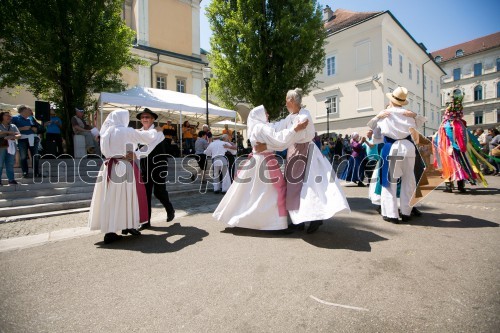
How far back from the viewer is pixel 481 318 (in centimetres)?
186

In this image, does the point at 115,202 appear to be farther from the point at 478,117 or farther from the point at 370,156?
the point at 478,117

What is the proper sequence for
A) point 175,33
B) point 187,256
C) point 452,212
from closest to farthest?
1. point 187,256
2. point 452,212
3. point 175,33

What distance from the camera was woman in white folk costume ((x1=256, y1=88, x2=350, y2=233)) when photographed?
3682 millimetres

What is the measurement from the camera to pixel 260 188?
4.27 metres

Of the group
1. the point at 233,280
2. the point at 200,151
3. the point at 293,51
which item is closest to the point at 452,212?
the point at 233,280

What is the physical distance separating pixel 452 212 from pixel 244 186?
12.6 feet

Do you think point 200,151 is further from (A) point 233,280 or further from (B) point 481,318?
(B) point 481,318

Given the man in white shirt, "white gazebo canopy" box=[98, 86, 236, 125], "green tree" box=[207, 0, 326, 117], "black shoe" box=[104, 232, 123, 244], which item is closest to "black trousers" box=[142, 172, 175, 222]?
"black shoe" box=[104, 232, 123, 244]

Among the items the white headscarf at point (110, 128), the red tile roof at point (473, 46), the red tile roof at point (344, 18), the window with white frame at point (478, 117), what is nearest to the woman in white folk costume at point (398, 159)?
the white headscarf at point (110, 128)

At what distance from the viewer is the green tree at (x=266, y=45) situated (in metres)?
13.1

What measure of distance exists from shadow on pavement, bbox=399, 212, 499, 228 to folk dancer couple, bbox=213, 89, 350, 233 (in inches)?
66.8

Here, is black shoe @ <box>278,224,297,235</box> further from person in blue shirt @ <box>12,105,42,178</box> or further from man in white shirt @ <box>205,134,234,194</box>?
person in blue shirt @ <box>12,105,42,178</box>

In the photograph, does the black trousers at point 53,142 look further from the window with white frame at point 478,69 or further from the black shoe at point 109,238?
the window with white frame at point 478,69

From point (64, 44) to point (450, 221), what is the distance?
13005 millimetres
